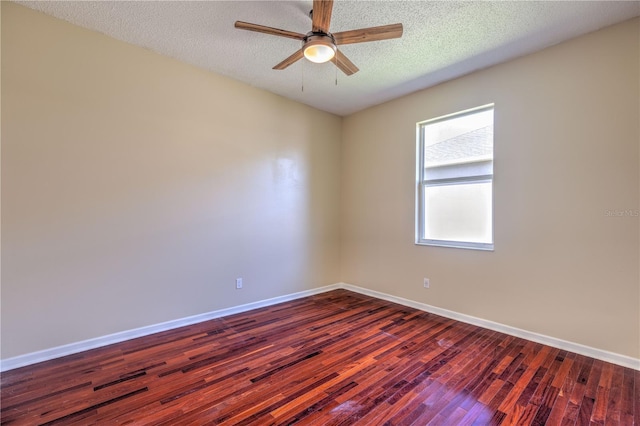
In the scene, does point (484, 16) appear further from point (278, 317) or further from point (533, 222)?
point (278, 317)

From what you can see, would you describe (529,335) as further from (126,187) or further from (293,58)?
(126,187)

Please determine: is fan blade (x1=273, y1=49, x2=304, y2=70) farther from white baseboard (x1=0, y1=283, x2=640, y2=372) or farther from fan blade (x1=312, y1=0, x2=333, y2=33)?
white baseboard (x1=0, y1=283, x2=640, y2=372)

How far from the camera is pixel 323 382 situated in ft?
6.79

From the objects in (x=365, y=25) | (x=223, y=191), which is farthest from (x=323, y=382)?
(x=365, y=25)

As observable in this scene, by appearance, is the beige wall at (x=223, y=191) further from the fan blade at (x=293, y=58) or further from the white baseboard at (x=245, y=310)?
the fan blade at (x=293, y=58)

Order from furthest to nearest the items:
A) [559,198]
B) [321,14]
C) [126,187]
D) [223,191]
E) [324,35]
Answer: [223,191] < [126,187] < [559,198] < [324,35] < [321,14]

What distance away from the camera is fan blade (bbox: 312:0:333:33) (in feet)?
5.82

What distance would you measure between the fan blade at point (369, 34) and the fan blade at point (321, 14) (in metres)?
0.11

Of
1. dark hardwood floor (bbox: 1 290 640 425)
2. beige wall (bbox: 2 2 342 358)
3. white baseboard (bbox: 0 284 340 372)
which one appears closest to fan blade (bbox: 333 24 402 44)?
beige wall (bbox: 2 2 342 358)

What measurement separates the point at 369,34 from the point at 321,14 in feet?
1.25

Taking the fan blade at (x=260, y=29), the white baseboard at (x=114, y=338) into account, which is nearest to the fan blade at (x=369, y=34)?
the fan blade at (x=260, y=29)

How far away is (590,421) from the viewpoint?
1696 mm

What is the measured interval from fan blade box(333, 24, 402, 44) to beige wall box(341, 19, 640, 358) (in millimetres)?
1714

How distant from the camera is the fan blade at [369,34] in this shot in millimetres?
1972
